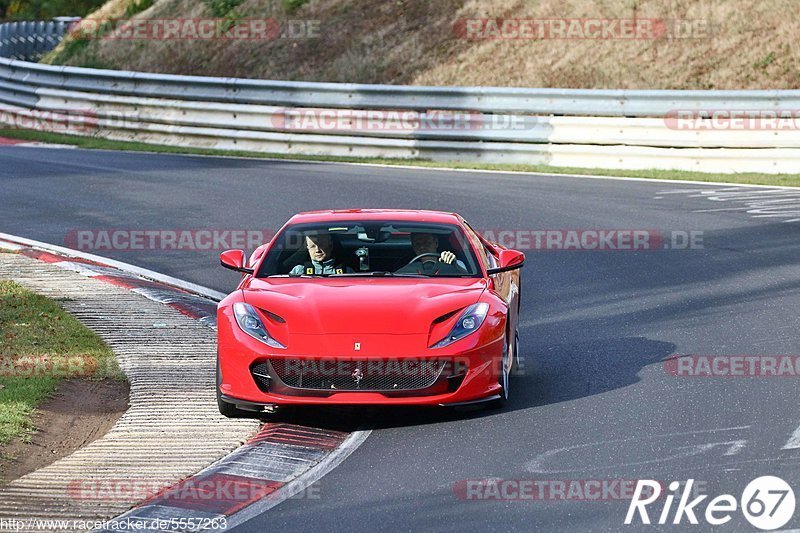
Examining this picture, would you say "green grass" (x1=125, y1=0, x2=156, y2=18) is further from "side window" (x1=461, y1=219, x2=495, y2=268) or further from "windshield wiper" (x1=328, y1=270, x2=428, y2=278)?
"windshield wiper" (x1=328, y1=270, x2=428, y2=278)

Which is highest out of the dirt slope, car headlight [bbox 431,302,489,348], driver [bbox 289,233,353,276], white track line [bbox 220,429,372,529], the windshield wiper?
the dirt slope

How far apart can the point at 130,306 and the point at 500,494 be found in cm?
594

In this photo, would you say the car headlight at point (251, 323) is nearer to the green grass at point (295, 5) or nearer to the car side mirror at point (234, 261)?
the car side mirror at point (234, 261)

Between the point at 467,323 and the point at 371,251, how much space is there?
4.90ft

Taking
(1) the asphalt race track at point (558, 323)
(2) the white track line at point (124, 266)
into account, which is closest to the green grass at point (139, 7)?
(1) the asphalt race track at point (558, 323)

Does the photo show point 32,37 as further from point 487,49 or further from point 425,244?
point 425,244

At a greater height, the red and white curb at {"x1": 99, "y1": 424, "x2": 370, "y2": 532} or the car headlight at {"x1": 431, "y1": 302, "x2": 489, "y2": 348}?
the car headlight at {"x1": 431, "y1": 302, "x2": 489, "y2": 348}

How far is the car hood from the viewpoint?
347 inches

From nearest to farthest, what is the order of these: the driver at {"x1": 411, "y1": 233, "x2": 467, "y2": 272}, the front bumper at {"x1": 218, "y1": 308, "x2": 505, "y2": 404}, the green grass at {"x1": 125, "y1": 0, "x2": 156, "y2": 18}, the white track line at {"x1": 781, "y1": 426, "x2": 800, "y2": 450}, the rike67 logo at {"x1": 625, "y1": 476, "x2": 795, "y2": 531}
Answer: the rike67 logo at {"x1": 625, "y1": 476, "x2": 795, "y2": 531}, the white track line at {"x1": 781, "y1": 426, "x2": 800, "y2": 450}, the front bumper at {"x1": 218, "y1": 308, "x2": 505, "y2": 404}, the driver at {"x1": 411, "y1": 233, "x2": 467, "y2": 272}, the green grass at {"x1": 125, "y1": 0, "x2": 156, "y2": 18}

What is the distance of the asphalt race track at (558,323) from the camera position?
7305mm

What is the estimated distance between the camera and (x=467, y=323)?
898 cm

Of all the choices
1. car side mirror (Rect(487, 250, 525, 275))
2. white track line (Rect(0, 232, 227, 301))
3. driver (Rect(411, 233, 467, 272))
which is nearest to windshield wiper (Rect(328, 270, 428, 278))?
driver (Rect(411, 233, 467, 272))

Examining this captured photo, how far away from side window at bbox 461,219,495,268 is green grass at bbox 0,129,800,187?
11355mm

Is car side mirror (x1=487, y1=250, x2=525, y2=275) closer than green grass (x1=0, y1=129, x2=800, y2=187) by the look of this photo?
Yes
